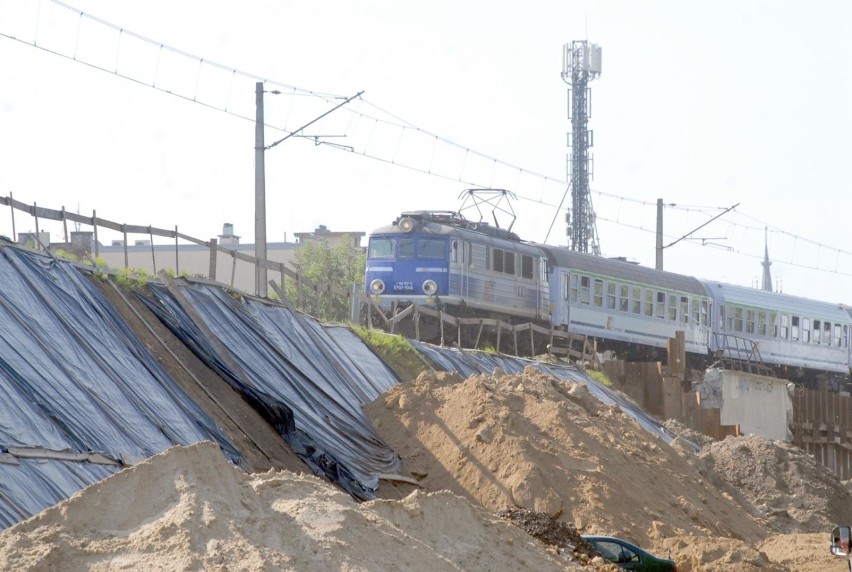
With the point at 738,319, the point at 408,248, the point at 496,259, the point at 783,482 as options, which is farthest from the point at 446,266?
the point at 738,319

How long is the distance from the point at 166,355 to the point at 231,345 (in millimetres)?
2117

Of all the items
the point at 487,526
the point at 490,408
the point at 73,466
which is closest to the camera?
the point at 487,526

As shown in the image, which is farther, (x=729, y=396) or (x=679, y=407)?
(x=729, y=396)

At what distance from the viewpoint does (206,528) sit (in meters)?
9.31

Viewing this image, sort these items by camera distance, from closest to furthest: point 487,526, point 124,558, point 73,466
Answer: point 124,558 → point 487,526 → point 73,466

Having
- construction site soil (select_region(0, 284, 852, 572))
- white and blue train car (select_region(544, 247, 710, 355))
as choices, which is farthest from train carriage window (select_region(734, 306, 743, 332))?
construction site soil (select_region(0, 284, 852, 572))

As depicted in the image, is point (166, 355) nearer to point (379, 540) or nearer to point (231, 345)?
point (231, 345)

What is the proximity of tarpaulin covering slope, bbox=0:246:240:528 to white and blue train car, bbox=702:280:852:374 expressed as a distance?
31.3 m

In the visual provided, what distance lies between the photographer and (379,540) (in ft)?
33.1

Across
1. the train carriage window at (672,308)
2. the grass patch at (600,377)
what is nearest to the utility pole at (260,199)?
the grass patch at (600,377)

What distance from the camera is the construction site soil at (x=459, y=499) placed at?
30.8 ft

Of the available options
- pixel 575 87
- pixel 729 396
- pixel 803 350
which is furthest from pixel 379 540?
pixel 575 87

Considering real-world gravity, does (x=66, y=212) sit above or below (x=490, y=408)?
above

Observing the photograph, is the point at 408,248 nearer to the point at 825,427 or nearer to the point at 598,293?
the point at 598,293
